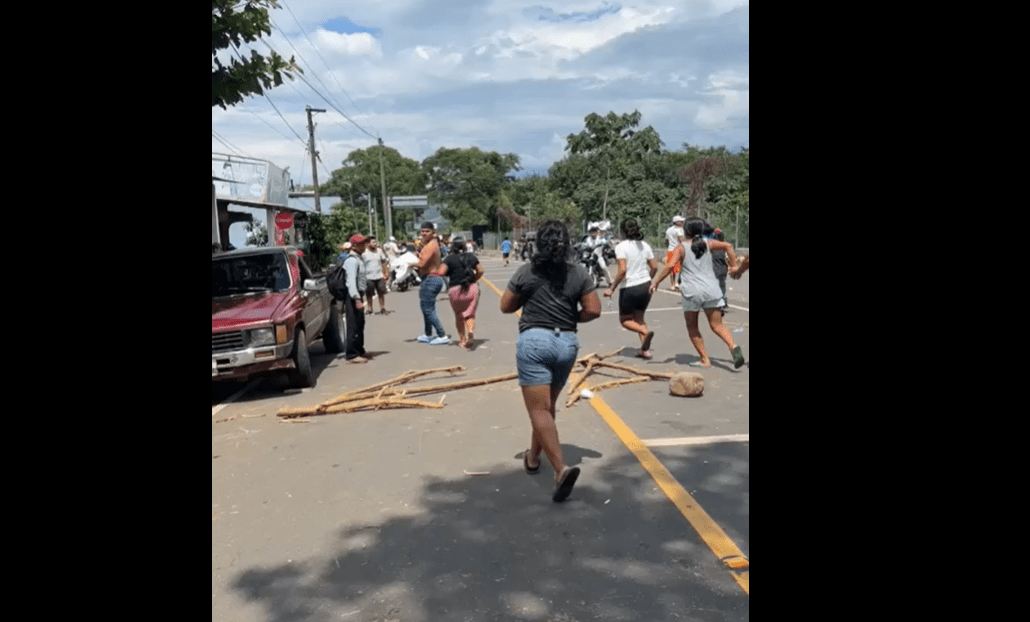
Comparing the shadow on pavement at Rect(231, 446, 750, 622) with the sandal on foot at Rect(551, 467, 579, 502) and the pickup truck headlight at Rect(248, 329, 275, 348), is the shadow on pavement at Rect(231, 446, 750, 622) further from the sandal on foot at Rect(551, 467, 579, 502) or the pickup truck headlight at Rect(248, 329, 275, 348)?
the pickup truck headlight at Rect(248, 329, 275, 348)

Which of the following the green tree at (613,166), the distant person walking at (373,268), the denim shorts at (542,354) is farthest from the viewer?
the green tree at (613,166)

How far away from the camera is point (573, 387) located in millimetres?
8805

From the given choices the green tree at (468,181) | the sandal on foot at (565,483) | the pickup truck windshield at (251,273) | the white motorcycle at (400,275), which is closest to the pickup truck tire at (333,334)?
the pickup truck windshield at (251,273)

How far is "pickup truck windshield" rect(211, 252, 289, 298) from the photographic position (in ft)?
34.0

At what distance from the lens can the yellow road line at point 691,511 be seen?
4164mm

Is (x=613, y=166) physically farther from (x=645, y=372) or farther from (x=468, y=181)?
(x=468, y=181)

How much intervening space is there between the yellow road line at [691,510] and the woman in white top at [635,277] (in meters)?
3.31

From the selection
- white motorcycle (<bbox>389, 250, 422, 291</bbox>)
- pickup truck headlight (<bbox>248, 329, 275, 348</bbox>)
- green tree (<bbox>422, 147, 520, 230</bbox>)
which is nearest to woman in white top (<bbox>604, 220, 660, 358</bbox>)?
pickup truck headlight (<bbox>248, 329, 275, 348</bbox>)

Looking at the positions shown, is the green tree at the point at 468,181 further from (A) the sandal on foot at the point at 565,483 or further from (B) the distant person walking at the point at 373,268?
(A) the sandal on foot at the point at 565,483

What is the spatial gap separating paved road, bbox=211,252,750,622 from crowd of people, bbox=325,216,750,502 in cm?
47
